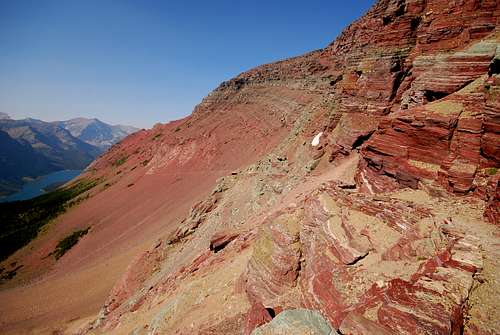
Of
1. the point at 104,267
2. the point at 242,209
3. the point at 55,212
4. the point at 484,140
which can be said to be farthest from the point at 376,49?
the point at 55,212

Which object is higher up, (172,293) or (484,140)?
(484,140)

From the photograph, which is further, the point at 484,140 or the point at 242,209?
the point at 242,209

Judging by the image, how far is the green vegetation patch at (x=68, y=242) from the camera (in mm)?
39881

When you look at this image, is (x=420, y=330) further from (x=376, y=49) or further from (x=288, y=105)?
(x=288, y=105)

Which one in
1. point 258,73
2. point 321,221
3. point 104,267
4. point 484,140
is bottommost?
point 104,267

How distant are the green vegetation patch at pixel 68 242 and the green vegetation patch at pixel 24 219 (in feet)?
32.3

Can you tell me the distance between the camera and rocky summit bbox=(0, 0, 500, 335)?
6688mm

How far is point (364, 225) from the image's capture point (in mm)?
9617

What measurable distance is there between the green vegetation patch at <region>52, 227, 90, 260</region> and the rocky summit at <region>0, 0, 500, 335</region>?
23.2 ft

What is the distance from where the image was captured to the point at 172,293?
14.8m

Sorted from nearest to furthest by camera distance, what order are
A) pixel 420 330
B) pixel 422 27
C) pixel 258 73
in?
1. pixel 420 330
2. pixel 422 27
3. pixel 258 73

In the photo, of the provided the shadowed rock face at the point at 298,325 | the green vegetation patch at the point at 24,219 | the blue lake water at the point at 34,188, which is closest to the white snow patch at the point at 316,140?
the shadowed rock face at the point at 298,325

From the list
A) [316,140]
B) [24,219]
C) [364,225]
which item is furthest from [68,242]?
[364,225]

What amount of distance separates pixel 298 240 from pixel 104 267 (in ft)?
93.5
